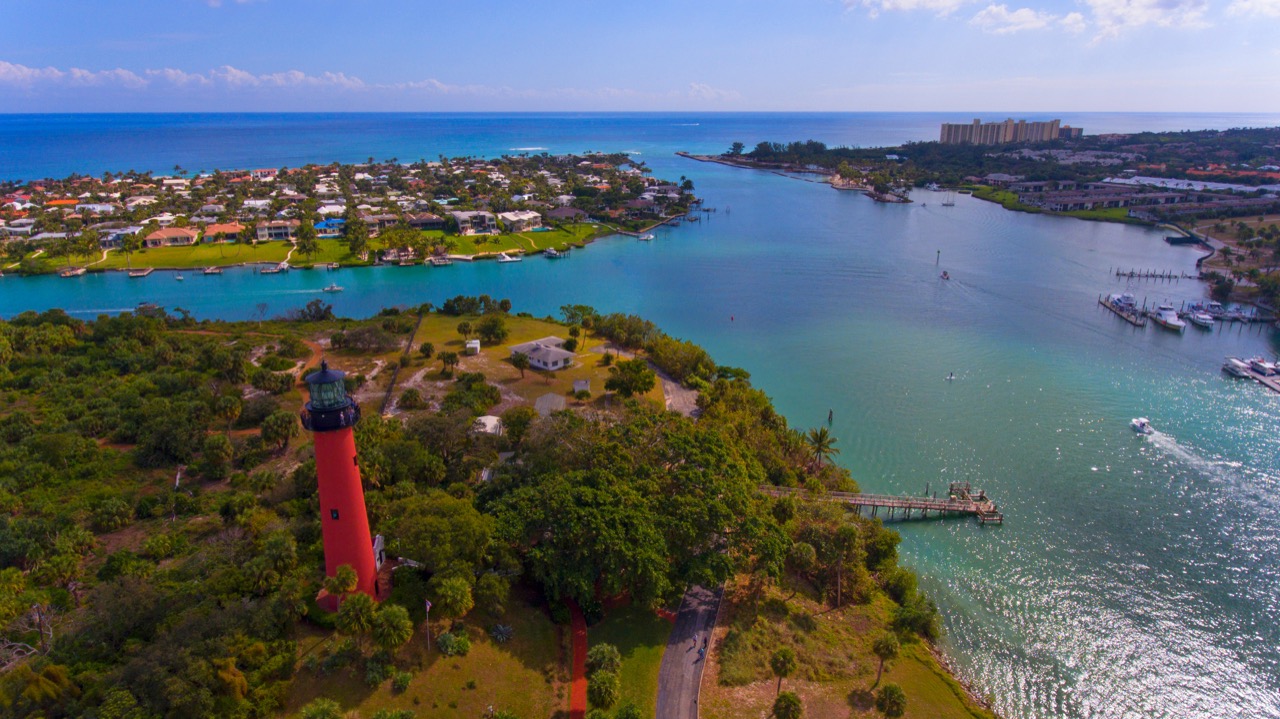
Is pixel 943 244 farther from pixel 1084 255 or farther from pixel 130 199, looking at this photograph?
pixel 130 199

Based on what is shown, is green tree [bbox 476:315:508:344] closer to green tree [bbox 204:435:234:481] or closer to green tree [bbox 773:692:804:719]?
green tree [bbox 204:435:234:481]

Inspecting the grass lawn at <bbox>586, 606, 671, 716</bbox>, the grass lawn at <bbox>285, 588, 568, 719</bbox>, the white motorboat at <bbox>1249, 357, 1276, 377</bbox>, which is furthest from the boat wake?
the grass lawn at <bbox>285, 588, 568, 719</bbox>

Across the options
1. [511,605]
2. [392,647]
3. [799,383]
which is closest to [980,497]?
[799,383]

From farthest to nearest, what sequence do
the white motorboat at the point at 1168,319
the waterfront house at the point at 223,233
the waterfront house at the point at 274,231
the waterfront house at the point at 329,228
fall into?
the waterfront house at the point at 329,228, the waterfront house at the point at 274,231, the waterfront house at the point at 223,233, the white motorboat at the point at 1168,319

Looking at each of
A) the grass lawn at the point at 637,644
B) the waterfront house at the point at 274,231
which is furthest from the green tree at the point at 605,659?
the waterfront house at the point at 274,231

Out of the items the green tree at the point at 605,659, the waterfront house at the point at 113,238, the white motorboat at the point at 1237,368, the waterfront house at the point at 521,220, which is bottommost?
the green tree at the point at 605,659

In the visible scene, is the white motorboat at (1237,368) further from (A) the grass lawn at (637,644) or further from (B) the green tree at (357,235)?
(B) the green tree at (357,235)
